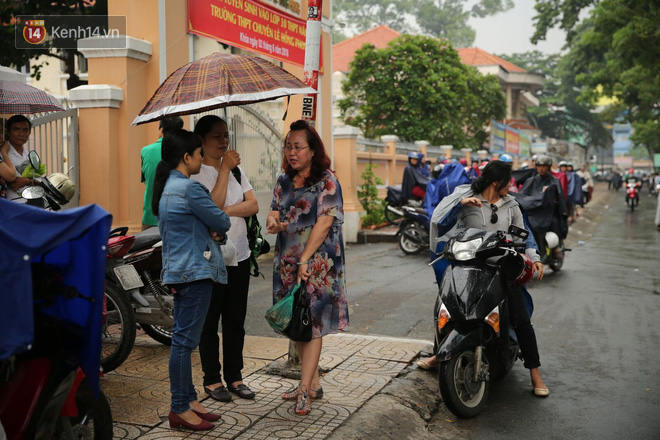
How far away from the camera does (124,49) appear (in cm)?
819

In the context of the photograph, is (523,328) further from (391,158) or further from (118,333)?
(391,158)

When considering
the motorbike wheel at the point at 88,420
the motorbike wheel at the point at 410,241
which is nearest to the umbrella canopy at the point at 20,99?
the motorbike wheel at the point at 88,420

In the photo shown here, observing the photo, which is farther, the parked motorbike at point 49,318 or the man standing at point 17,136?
the man standing at point 17,136

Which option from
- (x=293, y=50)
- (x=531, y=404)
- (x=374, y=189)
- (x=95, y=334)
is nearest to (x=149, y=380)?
(x=95, y=334)

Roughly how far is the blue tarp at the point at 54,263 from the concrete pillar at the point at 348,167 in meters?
12.0

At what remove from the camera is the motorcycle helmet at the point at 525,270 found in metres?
4.77

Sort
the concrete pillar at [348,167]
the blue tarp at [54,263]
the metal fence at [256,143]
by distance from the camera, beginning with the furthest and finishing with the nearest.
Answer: the concrete pillar at [348,167] < the metal fence at [256,143] < the blue tarp at [54,263]

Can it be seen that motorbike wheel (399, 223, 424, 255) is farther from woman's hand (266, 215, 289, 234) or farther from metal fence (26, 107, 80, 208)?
woman's hand (266, 215, 289, 234)

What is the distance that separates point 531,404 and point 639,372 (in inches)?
47.8

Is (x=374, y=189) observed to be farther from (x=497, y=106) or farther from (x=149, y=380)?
(x=497, y=106)

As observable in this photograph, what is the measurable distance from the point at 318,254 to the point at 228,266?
554mm

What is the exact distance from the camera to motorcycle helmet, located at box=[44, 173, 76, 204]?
5.28m

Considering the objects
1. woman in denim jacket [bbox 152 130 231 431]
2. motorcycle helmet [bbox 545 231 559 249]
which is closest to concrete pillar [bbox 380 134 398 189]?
motorcycle helmet [bbox 545 231 559 249]

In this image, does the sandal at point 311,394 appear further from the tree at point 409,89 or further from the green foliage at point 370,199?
the tree at point 409,89
